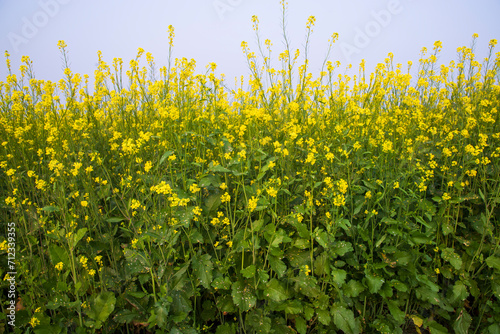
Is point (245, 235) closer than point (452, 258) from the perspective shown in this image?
Yes

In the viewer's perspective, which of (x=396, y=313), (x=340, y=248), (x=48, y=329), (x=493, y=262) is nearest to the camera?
(x=48, y=329)

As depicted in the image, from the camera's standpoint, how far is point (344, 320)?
1.88 metres

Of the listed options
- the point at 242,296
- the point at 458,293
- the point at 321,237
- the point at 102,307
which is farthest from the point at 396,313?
the point at 102,307

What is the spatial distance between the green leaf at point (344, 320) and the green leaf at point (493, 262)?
3.65ft

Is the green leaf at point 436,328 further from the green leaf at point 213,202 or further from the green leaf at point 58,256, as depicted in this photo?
the green leaf at point 58,256

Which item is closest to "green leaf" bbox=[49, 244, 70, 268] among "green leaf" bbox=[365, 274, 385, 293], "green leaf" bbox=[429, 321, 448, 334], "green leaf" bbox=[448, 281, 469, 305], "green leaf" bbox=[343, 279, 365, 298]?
"green leaf" bbox=[343, 279, 365, 298]

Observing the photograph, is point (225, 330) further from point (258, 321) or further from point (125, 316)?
point (125, 316)

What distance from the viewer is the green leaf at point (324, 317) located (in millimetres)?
1867

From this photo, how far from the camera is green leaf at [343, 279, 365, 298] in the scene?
196 cm

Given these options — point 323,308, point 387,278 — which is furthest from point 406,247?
point 323,308

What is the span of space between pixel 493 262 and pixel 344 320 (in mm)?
1203

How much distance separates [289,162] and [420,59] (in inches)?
110

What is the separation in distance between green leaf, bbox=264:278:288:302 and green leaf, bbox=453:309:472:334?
1387mm

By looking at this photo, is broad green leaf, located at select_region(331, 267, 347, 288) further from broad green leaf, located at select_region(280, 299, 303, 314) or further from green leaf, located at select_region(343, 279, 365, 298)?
broad green leaf, located at select_region(280, 299, 303, 314)
